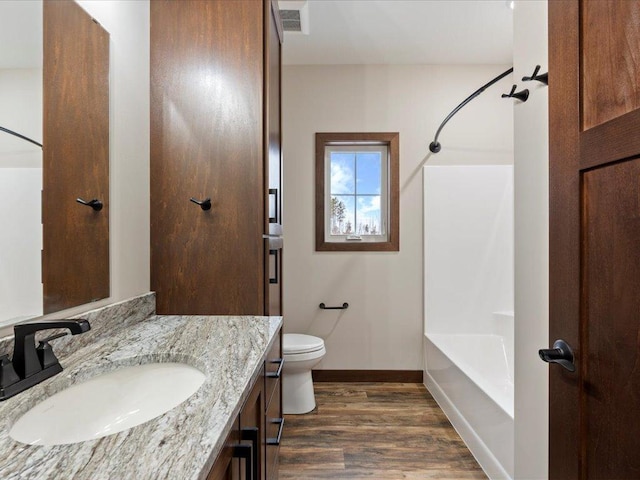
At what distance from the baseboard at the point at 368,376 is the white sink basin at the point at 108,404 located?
2.08m

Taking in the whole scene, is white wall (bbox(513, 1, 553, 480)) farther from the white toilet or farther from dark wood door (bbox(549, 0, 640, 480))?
the white toilet

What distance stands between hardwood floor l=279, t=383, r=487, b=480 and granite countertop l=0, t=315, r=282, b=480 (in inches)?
41.2

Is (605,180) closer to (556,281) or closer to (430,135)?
(556,281)

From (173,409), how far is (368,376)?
2431 millimetres

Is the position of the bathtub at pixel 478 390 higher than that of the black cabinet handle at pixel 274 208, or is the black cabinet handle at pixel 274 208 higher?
the black cabinet handle at pixel 274 208

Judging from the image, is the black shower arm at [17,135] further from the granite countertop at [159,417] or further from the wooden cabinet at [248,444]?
the wooden cabinet at [248,444]

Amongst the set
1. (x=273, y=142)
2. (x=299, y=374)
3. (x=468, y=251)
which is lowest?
(x=299, y=374)

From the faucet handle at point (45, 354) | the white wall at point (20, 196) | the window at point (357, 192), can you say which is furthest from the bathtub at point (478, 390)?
the white wall at point (20, 196)

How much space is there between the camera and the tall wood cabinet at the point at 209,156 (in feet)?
5.07

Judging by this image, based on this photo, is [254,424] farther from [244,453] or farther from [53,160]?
[53,160]

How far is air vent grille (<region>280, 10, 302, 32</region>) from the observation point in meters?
2.13

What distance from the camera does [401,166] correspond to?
288 cm

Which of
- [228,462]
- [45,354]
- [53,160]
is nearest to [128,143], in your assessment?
[53,160]

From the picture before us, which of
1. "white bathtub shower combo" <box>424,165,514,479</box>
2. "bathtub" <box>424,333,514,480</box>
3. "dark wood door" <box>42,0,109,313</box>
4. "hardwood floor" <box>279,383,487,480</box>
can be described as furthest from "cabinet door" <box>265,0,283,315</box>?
"white bathtub shower combo" <box>424,165,514,479</box>
